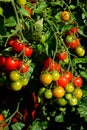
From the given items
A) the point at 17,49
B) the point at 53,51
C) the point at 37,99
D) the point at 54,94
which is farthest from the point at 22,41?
the point at 37,99

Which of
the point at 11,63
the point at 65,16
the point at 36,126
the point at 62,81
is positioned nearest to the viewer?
the point at 11,63

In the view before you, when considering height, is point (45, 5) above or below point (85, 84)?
above

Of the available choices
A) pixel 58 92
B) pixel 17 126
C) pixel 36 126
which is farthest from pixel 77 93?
pixel 17 126

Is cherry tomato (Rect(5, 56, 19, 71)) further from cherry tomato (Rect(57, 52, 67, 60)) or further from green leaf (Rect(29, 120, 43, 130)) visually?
green leaf (Rect(29, 120, 43, 130))

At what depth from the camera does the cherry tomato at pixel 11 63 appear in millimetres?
2251

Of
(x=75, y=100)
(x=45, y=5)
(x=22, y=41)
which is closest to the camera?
(x=22, y=41)

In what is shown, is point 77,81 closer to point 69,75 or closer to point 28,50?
point 69,75

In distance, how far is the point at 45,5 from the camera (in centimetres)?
281

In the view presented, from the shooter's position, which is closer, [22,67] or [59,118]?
[22,67]

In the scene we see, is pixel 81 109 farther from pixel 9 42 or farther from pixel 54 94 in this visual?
pixel 9 42

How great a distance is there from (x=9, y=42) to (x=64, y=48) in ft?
1.10

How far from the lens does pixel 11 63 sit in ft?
7.36

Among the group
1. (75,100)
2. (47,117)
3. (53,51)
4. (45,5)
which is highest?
(45,5)

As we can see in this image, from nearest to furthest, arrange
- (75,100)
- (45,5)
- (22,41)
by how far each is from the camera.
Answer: (22,41) → (75,100) → (45,5)
